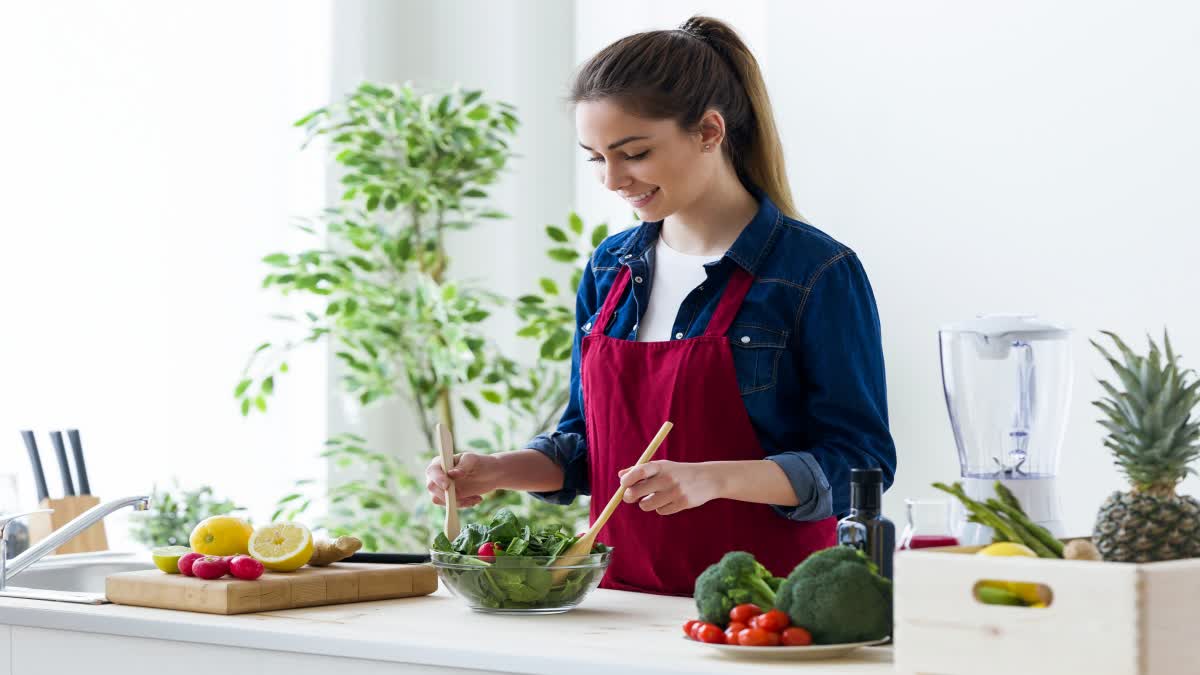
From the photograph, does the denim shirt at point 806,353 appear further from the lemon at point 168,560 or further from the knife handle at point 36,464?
the knife handle at point 36,464

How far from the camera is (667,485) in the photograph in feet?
5.55

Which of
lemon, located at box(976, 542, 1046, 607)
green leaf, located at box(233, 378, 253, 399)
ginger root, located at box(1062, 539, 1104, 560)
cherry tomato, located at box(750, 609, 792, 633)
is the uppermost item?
green leaf, located at box(233, 378, 253, 399)

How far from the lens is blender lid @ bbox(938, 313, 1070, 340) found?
66.1 inches

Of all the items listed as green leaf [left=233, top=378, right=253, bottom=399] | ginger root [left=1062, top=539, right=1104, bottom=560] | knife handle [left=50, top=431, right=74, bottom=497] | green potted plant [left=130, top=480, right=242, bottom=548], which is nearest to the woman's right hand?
ginger root [left=1062, top=539, right=1104, bottom=560]

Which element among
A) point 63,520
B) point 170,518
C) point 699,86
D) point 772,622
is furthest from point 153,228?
point 772,622

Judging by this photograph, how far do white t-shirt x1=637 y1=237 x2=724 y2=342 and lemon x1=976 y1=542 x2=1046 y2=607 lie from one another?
0.85 meters

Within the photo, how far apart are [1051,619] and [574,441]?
1.12m

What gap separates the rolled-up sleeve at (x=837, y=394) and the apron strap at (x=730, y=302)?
0.09 meters

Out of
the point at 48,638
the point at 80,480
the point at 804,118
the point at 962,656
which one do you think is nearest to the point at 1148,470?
the point at 962,656

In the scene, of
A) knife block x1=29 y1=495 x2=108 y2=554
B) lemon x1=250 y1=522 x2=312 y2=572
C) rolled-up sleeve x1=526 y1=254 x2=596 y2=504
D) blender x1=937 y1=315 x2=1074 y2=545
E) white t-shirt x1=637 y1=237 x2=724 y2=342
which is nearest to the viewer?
blender x1=937 y1=315 x2=1074 y2=545

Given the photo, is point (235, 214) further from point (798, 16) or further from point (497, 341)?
point (798, 16)

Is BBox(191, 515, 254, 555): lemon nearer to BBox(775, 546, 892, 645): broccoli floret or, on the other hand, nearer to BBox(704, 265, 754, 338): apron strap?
BBox(704, 265, 754, 338): apron strap

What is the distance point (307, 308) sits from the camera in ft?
13.0

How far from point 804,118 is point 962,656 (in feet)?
7.93
